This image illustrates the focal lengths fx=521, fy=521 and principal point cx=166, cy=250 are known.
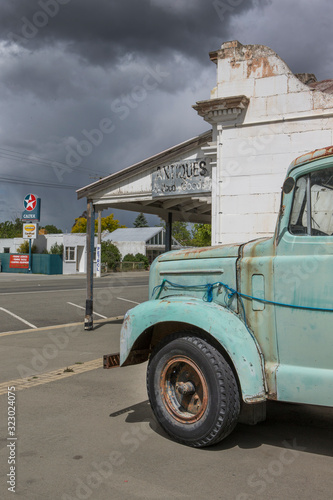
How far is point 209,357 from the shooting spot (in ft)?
13.8

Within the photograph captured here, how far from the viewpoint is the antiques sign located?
9.87m

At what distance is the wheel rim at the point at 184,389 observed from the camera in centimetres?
431

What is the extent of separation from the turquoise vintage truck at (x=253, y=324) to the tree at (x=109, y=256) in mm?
48091

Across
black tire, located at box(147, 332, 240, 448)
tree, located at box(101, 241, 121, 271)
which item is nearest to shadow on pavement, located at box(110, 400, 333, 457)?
black tire, located at box(147, 332, 240, 448)

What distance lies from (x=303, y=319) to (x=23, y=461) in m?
2.45

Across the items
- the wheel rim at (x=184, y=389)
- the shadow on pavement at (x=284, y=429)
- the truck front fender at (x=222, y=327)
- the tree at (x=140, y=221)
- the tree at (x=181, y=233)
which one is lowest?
the shadow on pavement at (x=284, y=429)

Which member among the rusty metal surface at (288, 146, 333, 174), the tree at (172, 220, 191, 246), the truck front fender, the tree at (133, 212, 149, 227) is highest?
the tree at (133, 212, 149, 227)

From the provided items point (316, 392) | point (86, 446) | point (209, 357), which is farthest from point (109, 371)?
point (316, 392)

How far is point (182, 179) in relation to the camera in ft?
33.4

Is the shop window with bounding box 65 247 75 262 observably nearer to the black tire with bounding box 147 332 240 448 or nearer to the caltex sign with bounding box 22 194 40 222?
the caltex sign with bounding box 22 194 40 222

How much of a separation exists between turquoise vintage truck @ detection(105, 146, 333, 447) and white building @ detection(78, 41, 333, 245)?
4.59 meters

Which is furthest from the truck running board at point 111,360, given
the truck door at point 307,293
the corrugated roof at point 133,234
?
the corrugated roof at point 133,234

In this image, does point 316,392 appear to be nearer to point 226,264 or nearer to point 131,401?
point 226,264

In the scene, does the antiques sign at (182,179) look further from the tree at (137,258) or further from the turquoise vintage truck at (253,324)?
the tree at (137,258)
